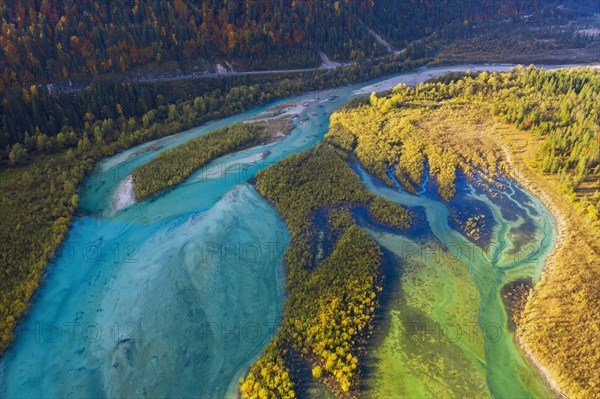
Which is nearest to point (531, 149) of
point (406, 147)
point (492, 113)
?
point (492, 113)

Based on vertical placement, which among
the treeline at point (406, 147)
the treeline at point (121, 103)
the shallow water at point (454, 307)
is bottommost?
the shallow water at point (454, 307)

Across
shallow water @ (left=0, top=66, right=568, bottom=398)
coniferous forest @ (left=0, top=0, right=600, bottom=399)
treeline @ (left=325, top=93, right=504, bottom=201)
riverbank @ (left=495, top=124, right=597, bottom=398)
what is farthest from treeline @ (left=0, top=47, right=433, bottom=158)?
riverbank @ (left=495, top=124, right=597, bottom=398)

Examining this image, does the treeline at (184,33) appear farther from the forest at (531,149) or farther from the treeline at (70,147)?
the forest at (531,149)

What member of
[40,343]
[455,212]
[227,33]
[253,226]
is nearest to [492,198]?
[455,212]

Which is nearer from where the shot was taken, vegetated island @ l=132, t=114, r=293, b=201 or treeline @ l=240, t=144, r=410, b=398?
treeline @ l=240, t=144, r=410, b=398

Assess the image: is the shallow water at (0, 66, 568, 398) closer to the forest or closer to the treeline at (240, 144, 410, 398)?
the treeline at (240, 144, 410, 398)

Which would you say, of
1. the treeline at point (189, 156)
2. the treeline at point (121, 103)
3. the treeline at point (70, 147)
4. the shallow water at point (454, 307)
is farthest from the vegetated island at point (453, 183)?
the treeline at point (70, 147)

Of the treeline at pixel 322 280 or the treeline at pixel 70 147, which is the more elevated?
the treeline at pixel 70 147

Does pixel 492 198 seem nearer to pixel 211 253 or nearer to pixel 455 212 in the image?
pixel 455 212
